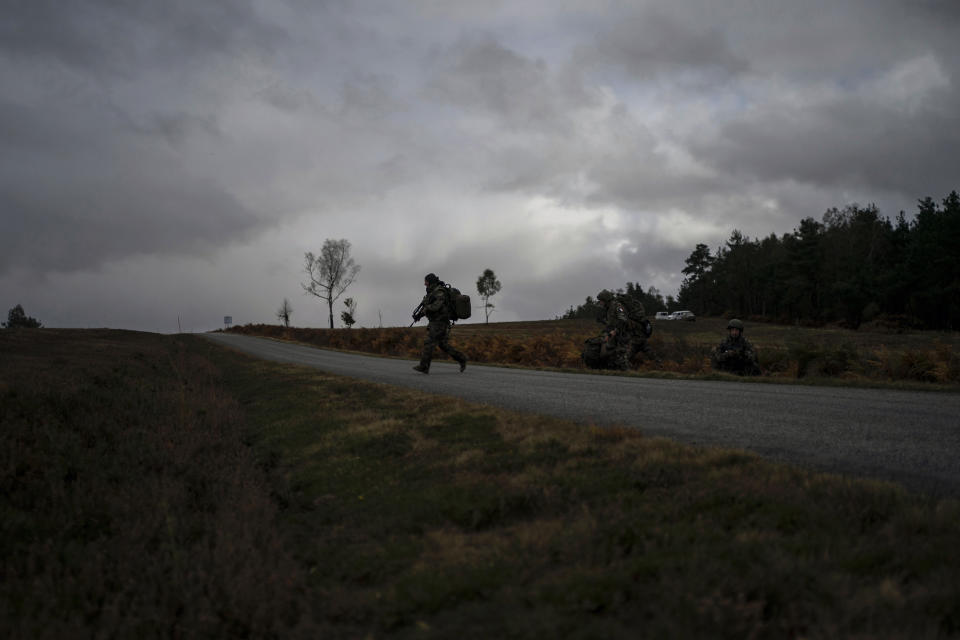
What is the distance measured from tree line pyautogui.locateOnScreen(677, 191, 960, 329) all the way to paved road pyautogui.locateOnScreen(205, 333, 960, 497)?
49.5 metres

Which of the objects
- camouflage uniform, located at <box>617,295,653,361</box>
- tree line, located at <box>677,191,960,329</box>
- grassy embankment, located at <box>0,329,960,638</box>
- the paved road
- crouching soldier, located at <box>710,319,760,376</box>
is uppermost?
tree line, located at <box>677,191,960,329</box>

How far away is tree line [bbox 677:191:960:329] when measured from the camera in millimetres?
50281

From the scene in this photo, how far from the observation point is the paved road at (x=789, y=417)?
15.1ft

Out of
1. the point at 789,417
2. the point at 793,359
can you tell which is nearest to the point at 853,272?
the point at 793,359

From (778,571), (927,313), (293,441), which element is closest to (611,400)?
(293,441)

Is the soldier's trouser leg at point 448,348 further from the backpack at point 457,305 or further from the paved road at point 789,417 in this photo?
the paved road at point 789,417

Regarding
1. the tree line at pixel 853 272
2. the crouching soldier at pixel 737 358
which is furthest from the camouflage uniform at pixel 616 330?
the tree line at pixel 853 272

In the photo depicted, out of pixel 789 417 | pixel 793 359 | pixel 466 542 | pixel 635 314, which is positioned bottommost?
pixel 466 542

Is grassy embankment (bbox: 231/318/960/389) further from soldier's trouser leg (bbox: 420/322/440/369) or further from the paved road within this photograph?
soldier's trouser leg (bbox: 420/322/440/369)

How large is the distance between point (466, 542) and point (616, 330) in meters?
13.2

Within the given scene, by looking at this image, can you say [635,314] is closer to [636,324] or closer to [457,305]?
[636,324]

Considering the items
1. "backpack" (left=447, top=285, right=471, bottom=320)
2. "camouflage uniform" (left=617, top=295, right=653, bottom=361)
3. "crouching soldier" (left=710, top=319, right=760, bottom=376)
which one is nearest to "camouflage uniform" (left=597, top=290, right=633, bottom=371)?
"camouflage uniform" (left=617, top=295, right=653, bottom=361)

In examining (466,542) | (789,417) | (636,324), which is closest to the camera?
(466,542)

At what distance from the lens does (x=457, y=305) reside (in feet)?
48.2
